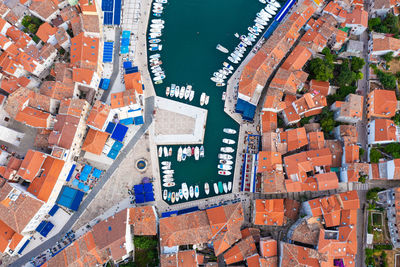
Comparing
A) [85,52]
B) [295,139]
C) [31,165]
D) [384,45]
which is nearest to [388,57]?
[384,45]

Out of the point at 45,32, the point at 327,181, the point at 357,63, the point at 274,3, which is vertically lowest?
the point at 327,181

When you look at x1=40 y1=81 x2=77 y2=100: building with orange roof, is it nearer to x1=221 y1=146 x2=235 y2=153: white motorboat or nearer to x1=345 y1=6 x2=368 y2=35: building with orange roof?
x1=221 y1=146 x2=235 y2=153: white motorboat

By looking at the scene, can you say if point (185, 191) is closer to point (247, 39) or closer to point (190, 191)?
point (190, 191)

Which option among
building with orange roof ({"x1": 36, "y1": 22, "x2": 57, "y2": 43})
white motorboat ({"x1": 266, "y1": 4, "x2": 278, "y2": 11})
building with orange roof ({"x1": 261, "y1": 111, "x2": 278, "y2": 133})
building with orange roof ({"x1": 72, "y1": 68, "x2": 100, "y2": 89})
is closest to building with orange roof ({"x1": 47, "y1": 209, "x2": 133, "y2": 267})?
building with orange roof ({"x1": 72, "y1": 68, "x2": 100, "y2": 89})

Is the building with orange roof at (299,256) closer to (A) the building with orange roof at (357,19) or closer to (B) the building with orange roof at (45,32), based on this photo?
(A) the building with orange roof at (357,19)

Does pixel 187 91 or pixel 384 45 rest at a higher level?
pixel 384 45

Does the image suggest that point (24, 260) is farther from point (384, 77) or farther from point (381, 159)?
point (384, 77)
